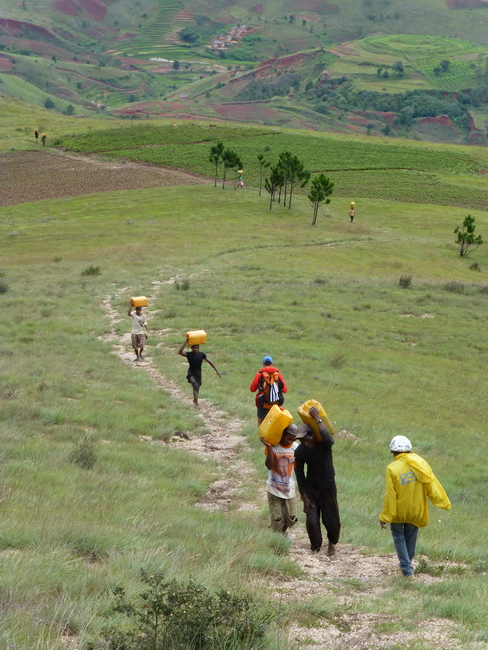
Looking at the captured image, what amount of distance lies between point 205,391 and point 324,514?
8520 mm

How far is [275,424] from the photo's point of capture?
305 inches

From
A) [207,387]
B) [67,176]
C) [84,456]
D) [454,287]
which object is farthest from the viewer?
[67,176]

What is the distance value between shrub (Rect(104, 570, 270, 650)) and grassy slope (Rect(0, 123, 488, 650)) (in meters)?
0.31

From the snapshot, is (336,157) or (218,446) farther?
(336,157)

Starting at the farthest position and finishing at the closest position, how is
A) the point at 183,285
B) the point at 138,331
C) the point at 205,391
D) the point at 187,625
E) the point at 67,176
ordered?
the point at 67,176 < the point at 183,285 < the point at 138,331 < the point at 205,391 < the point at 187,625

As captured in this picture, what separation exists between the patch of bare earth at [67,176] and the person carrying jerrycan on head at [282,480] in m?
56.5

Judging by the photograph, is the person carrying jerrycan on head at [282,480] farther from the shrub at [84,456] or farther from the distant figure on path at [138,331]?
the distant figure on path at [138,331]

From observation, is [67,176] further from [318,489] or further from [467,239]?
[318,489]

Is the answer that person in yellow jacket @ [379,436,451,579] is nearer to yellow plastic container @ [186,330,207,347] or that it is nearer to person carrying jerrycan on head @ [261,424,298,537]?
person carrying jerrycan on head @ [261,424,298,537]

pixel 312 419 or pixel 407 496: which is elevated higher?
pixel 312 419

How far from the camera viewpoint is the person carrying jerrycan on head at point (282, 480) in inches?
309

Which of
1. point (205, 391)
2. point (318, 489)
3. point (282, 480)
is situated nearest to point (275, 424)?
point (282, 480)

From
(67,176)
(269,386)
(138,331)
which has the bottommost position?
(138,331)

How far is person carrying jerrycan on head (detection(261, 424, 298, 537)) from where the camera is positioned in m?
7.86
